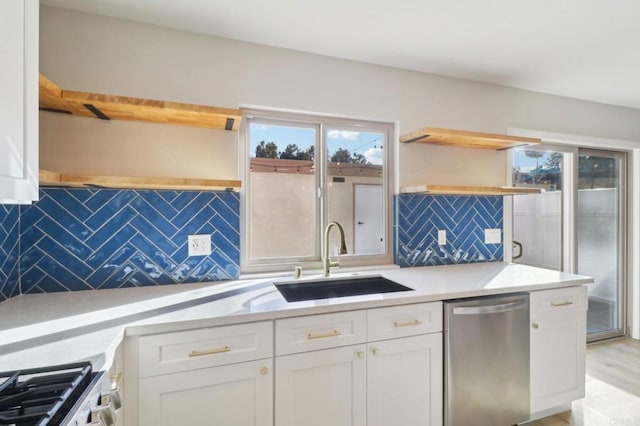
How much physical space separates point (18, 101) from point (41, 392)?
78 cm

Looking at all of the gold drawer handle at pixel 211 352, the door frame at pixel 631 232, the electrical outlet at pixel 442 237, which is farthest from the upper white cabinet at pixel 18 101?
the door frame at pixel 631 232

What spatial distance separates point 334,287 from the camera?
1931 millimetres

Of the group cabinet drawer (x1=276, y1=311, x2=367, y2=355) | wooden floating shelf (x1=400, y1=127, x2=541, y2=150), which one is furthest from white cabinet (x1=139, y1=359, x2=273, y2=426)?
wooden floating shelf (x1=400, y1=127, x2=541, y2=150)

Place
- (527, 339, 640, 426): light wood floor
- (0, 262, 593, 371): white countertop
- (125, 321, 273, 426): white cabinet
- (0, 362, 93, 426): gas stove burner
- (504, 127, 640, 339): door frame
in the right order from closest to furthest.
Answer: (0, 362, 93, 426): gas stove burner, (0, 262, 593, 371): white countertop, (125, 321, 273, 426): white cabinet, (527, 339, 640, 426): light wood floor, (504, 127, 640, 339): door frame

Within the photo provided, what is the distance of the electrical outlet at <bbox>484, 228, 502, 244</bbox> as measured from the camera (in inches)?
98.9

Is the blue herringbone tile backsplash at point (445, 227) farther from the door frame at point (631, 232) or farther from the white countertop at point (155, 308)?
the door frame at point (631, 232)

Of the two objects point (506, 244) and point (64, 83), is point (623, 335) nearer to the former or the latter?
point (506, 244)

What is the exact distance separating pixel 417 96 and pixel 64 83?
2169 millimetres

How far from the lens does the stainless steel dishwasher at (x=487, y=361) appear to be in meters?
1.62

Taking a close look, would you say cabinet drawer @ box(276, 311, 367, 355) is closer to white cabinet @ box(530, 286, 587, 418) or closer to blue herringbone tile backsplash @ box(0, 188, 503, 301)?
blue herringbone tile backsplash @ box(0, 188, 503, 301)

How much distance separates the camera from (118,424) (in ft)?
3.58

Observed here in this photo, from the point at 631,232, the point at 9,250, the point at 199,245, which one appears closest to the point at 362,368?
the point at 199,245

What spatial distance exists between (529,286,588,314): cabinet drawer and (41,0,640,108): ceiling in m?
1.50

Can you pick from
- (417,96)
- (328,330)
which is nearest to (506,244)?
(417,96)
